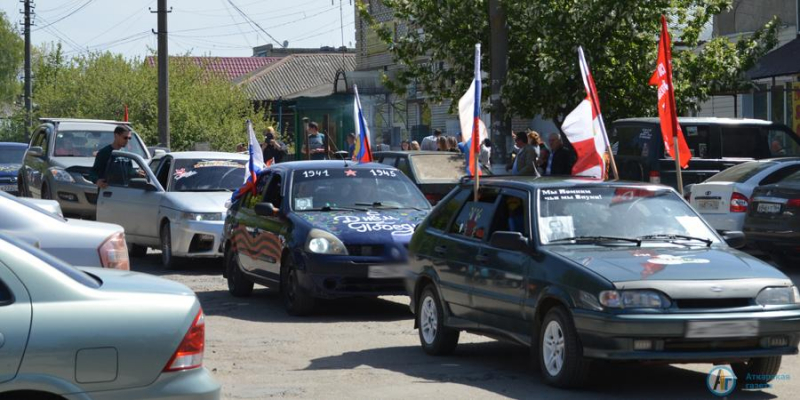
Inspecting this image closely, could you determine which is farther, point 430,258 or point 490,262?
point 430,258

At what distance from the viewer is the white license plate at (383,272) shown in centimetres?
1257

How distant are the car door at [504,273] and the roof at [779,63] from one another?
52.3ft

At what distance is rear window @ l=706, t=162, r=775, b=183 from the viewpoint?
16984 millimetres

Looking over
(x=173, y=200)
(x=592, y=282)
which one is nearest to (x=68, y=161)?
(x=173, y=200)

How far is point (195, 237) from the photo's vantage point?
17.3m

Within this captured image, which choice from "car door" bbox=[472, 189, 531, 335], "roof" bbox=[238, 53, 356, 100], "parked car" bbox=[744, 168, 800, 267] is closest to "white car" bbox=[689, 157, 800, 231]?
"parked car" bbox=[744, 168, 800, 267]

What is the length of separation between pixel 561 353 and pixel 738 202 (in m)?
8.82

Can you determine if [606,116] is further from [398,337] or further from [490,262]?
[490,262]

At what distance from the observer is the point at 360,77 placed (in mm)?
44750

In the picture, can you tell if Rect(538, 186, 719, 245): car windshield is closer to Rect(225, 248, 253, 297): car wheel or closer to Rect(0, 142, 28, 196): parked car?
Rect(225, 248, 253, 297): car wheel

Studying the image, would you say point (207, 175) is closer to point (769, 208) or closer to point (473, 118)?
point (473, 118)

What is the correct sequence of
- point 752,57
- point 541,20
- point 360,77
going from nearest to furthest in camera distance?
point 541,20, point 752,57, point 360,77

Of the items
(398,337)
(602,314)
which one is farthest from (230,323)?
(602,314)

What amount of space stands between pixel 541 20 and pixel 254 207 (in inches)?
388
